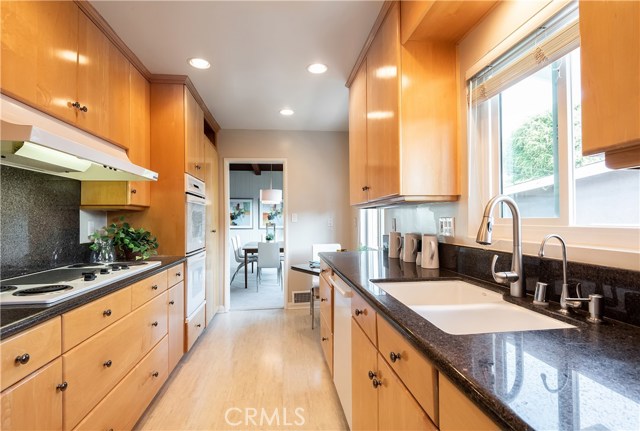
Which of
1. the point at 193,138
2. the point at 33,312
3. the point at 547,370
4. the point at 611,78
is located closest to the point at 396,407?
the point at 547,370

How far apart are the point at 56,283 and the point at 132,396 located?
0.71m

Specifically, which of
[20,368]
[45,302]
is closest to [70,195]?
[45,302]

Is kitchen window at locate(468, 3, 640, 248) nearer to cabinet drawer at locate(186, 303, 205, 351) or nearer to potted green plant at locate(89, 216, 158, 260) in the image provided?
potted green plant at locate(89, 216, 158, 260)

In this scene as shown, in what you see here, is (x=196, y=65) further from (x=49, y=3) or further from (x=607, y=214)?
(x=607, y=214)

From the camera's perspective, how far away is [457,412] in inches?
21.6

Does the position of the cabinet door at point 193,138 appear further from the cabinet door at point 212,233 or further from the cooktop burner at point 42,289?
the cooktop burner at point 42,289

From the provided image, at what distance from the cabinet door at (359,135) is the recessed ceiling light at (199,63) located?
3.82 feet

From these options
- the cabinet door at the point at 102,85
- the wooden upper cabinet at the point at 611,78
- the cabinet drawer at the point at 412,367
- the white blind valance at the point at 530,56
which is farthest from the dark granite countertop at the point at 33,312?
the white blind valance at the point at 530,56

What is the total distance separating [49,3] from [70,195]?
110 centimetres

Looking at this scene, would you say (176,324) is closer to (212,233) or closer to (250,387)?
(250,387)

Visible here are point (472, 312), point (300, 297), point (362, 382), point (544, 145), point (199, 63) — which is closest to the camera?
point (472, 312)

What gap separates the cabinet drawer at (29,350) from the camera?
0.81m

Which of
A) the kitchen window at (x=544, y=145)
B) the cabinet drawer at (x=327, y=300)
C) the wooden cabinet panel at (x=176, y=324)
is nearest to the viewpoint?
the kitchen window at (x=544, y=145)

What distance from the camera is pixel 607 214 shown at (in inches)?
35.7
